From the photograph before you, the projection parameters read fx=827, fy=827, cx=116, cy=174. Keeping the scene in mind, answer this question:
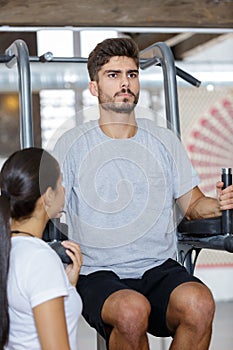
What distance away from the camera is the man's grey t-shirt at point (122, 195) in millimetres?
2586

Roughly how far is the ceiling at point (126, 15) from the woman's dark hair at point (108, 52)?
154 centimetres

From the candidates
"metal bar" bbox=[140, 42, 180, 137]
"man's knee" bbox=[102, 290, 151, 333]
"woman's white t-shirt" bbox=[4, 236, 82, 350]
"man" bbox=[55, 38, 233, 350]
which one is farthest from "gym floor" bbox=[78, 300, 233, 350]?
"woman's white t-shirt" bbox=[4, 236, 82, 350]

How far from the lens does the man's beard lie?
266 centimetres

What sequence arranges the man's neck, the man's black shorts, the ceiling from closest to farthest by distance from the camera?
the man's black shorts → the man's neck → the ceiling

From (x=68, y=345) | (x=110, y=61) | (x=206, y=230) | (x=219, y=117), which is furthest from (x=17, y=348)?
(x=219, y=117)

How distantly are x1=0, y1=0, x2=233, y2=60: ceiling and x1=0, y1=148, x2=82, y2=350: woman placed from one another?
227 centimetres

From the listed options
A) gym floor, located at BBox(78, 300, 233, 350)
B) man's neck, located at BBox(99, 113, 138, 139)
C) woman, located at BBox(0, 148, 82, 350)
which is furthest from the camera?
gym floor, located at BBox(78, 300, 233, 350)

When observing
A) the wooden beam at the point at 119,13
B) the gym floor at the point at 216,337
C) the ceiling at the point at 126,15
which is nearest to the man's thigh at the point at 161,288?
the gym floor at the point at 216,337

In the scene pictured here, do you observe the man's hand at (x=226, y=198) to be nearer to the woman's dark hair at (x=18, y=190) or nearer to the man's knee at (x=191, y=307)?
the man's knee at (x=191, y=307)

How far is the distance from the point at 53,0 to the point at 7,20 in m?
0.26

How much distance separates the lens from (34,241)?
1988 millimetres

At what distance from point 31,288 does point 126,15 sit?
9.14ft

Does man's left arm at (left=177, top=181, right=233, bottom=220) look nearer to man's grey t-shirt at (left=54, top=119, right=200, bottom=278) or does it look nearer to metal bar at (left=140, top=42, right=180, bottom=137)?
man's grey t-shirt at (left=54, top=119, right=200, bottom=278)

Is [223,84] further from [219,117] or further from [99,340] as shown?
[99,340]
